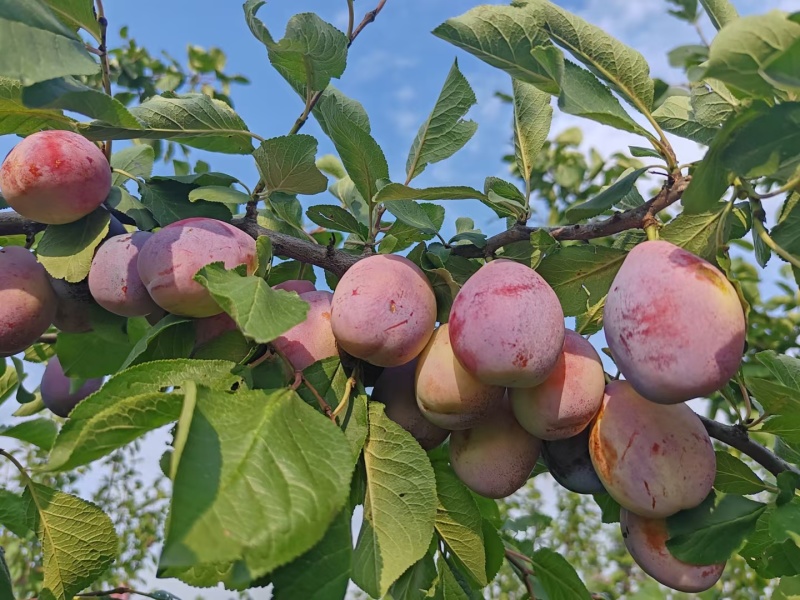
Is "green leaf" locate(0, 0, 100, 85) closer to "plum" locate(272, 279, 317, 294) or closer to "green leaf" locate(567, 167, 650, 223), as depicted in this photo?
"plum" locate(272, 279, 317, 294)

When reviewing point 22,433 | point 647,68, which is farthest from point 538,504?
point 647,68

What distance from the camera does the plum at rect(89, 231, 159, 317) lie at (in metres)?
0.95

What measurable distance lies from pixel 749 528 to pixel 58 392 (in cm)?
138

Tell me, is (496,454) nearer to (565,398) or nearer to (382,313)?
(565,398)

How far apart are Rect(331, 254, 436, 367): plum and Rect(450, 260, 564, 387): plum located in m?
0.06

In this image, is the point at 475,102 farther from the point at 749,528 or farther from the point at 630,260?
the point at 749,528

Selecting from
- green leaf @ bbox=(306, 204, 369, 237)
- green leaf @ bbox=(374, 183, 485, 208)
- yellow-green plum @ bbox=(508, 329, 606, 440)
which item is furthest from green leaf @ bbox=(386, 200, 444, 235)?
yellow-green plum @ bbox=(508, 329, 606, 440)

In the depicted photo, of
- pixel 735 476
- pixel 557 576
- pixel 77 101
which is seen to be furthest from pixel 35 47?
pixel 557 576

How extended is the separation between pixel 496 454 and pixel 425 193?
0.35m

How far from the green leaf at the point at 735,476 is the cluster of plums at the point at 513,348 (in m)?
0.15

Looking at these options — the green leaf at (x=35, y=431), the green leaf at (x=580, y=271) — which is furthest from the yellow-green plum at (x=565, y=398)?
the green leaf at (x=35, y=431)

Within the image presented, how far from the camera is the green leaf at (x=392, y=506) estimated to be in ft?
2.41

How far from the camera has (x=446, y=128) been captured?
1095 millimetres

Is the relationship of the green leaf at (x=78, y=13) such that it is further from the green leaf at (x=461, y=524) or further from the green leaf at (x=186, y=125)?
the green leaf at (x=461, y=524)
